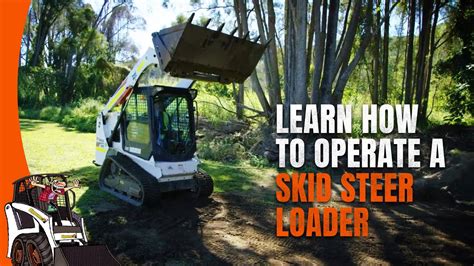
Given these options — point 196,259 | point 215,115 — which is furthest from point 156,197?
point 215,115

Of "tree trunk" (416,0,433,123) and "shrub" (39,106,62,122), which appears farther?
"tree trunk" (416,0,433,123)

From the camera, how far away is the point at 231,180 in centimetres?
821

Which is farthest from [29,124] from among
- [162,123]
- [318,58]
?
[318,58]

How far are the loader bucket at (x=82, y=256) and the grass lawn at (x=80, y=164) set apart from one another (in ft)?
9.06

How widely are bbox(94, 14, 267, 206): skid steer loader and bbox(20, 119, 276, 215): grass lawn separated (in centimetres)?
59

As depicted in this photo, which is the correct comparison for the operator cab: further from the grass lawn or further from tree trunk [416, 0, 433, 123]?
tree trunk [416, 0, 433, 123]

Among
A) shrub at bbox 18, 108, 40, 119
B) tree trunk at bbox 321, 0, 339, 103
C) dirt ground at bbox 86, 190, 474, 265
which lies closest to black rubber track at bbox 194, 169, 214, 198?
dirt ground at bbox 86, 190, 474, 265

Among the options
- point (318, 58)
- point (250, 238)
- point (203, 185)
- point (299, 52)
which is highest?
point (299, 52)

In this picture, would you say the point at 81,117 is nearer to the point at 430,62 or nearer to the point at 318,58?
the point at 318,58

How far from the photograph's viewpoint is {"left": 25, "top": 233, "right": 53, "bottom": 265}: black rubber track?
2766 millimetres

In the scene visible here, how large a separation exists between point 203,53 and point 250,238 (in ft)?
7.25

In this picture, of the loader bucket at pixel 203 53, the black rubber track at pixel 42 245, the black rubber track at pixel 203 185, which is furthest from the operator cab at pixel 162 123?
the black rubber track at pixel 42 245

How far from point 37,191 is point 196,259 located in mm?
1817

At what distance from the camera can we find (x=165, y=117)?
237 inches
